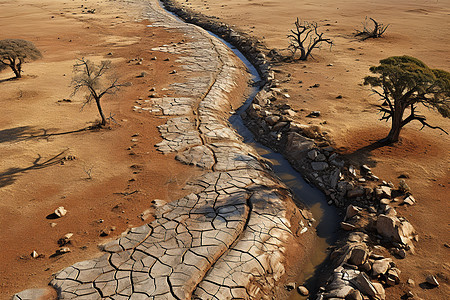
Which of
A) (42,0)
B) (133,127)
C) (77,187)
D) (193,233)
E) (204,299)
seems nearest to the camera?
(204,299)

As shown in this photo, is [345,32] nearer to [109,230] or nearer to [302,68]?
[302,68]

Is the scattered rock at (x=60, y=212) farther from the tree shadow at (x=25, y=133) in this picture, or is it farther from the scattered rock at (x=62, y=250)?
the tree shadow at (x=25, y=133)

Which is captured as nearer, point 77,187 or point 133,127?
point 77,187

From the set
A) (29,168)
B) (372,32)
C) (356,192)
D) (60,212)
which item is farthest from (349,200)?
(372,32)

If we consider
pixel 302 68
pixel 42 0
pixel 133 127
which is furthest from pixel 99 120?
pixel 42 0

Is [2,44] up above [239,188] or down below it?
above

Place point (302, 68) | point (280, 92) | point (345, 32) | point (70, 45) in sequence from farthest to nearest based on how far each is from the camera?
point (345, 32)
point (70, 45)
point (302, 68)
point (280, 92)

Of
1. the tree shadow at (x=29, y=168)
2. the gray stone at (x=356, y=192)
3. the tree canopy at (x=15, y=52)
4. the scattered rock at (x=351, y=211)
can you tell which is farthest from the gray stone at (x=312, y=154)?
the tree canopy at (x=15, y=52)

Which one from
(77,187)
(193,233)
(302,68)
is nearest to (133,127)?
(77,187)

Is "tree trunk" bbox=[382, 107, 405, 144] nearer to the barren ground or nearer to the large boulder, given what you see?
the barren ground
